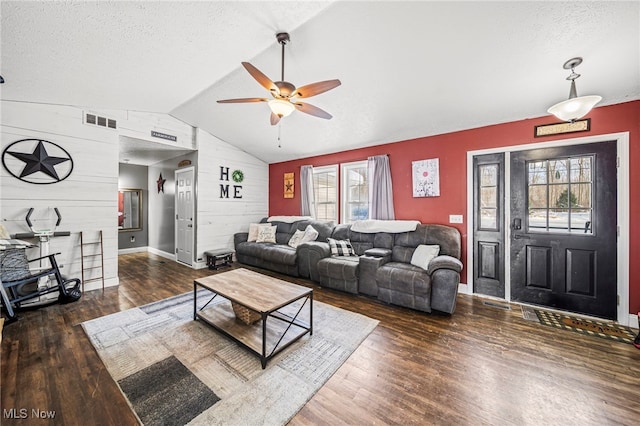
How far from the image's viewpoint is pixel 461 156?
3.56 m

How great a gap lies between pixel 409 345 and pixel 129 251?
23.2 ft

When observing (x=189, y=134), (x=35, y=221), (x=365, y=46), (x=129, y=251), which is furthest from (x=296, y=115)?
(x=129, y=251)

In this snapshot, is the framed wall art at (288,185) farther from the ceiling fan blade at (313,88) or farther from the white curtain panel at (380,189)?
the ceiling fan blade at (313,88)

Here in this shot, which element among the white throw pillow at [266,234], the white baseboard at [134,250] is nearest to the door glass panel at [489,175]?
the white throw pillow at [266,234]

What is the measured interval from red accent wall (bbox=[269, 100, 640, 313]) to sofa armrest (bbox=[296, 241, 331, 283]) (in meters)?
1.46

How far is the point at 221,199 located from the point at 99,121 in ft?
7.35

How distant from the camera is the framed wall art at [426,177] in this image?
3.77 m

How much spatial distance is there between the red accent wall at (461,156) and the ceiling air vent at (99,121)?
3.62 meters

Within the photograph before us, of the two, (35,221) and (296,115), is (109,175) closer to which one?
(35,221)

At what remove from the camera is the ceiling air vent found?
352cm

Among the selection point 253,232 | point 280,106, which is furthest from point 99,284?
point 280,106

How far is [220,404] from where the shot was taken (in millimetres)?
1558

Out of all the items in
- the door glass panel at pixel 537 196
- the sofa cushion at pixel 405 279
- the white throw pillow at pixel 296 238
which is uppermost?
the door glass panel at pixel 537 196

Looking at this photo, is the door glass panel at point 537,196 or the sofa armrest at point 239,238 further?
the sofa armrest at point 239,238
